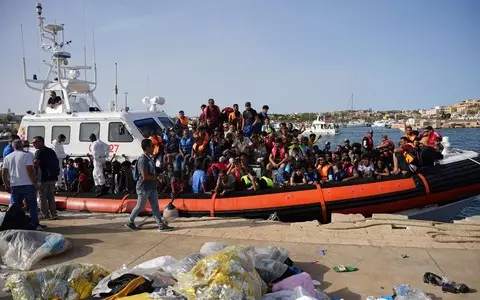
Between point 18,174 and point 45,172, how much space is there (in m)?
0.79

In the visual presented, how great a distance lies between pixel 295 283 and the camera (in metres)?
3.21

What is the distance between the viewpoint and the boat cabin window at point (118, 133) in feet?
29.9

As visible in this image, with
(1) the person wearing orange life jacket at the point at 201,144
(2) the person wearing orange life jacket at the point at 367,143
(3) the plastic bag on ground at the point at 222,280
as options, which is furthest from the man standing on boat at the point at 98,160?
(2) the person wearing orange life jacket at the point at 367,143

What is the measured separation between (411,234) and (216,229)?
Answer: 2.88 m

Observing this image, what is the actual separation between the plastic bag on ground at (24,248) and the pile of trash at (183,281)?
39.6 inches

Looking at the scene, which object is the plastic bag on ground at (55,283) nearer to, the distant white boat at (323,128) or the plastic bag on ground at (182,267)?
the plastic bag on ground at (182,267)

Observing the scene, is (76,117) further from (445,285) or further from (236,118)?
(445,285)

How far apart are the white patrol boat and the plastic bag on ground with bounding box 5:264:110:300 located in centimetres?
593

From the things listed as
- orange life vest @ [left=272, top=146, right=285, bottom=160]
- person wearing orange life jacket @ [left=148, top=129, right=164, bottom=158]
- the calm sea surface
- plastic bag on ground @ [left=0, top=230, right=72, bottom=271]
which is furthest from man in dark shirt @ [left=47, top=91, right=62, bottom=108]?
the calm sea surface

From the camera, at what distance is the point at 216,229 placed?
18.6ft

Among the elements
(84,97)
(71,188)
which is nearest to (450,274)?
(71,188)

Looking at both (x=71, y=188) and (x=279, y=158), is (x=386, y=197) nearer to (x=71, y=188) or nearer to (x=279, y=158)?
(x=279, y=158)

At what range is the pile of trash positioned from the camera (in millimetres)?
2697

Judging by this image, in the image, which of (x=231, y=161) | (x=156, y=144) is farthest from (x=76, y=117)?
(x=231, y=161)
